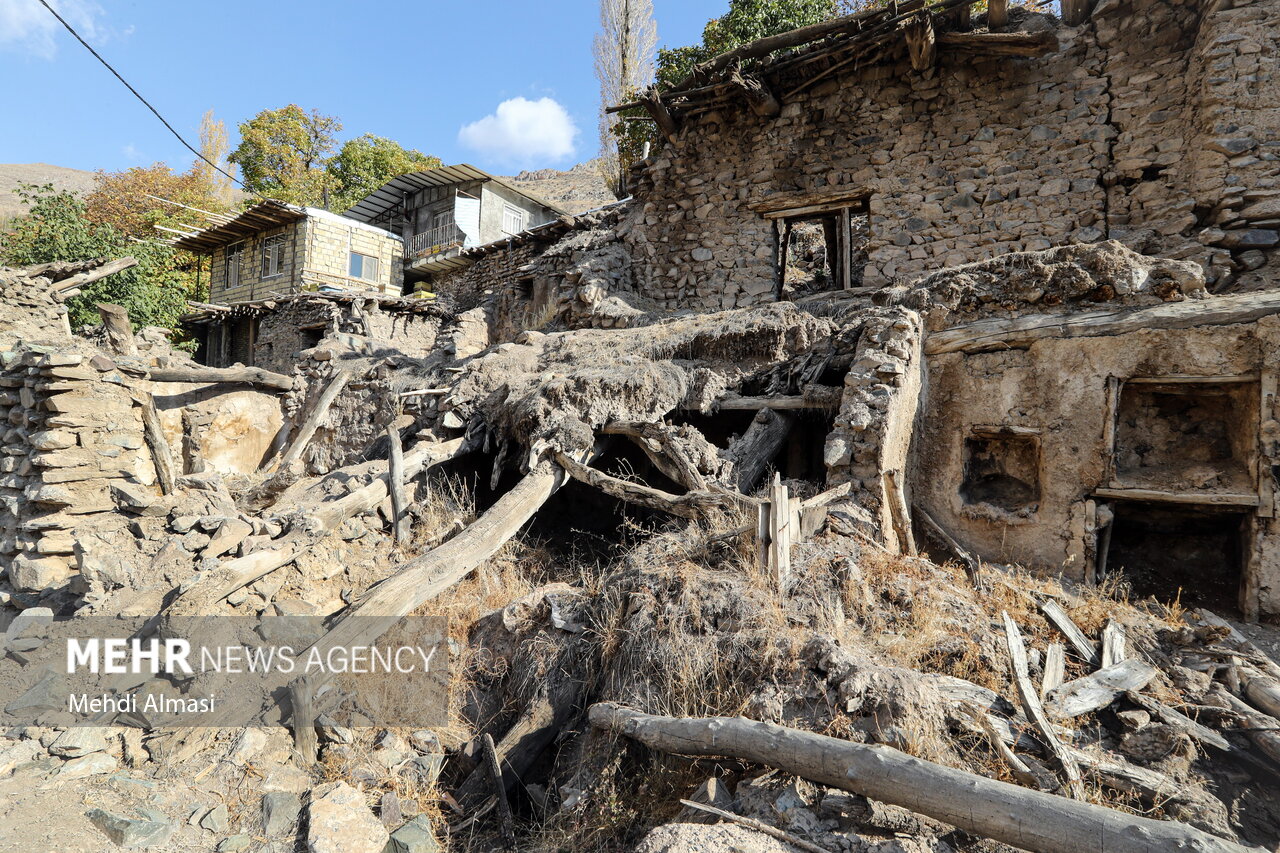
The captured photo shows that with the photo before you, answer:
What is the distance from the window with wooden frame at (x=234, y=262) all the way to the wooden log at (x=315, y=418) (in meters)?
16.0

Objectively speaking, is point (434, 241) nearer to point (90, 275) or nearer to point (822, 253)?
point (90, 275)

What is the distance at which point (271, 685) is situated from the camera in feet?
14.1

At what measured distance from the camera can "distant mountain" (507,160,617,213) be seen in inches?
1483

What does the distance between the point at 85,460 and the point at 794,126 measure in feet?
33.0

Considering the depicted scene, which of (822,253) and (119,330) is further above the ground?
(822,253)

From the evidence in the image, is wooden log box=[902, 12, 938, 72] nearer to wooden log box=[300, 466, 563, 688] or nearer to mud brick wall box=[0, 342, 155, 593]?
wooden log box=[300, 466, 563, 688]

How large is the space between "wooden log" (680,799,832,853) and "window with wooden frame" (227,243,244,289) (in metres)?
25.2

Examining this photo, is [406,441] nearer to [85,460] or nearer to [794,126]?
[85,460]

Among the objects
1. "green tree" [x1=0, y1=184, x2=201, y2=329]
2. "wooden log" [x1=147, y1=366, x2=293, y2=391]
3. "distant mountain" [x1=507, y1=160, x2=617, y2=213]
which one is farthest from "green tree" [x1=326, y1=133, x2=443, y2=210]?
"wooden log" [x1=147, y1=366, x2=293, y2=391]

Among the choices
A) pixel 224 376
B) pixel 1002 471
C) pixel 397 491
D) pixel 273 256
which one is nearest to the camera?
pixel 1002 471

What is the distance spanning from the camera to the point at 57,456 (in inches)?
228

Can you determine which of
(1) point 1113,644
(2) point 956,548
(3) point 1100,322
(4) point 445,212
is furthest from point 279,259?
(1) point 1113,644

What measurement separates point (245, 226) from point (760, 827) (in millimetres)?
24496

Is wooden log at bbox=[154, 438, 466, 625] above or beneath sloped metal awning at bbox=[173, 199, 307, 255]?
beneath
